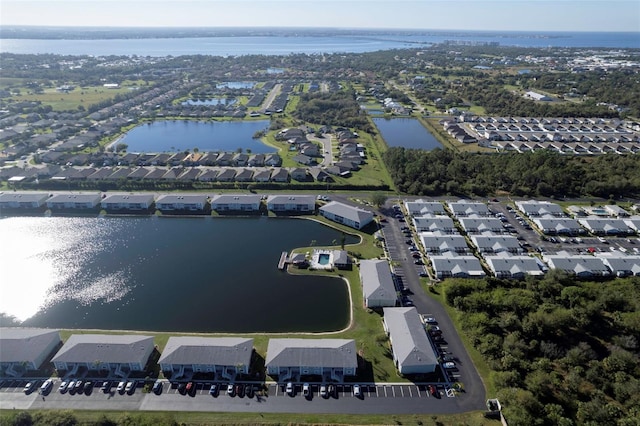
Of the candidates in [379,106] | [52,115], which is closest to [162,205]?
[52,115]

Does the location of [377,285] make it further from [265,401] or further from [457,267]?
[265,401]

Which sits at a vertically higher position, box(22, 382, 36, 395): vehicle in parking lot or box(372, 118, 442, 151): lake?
box(372, 118, 442, 151): lake

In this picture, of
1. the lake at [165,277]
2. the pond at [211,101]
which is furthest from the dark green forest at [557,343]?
the pond at [211,101]

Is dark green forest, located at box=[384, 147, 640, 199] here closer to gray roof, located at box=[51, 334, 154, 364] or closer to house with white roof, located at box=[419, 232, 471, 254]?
house with white roof, located at box=[419, 232, 471, 254]

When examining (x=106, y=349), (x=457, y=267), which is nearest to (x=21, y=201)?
(x=106, y=349)

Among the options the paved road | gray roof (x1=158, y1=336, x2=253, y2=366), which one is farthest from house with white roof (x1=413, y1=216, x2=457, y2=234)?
gray roof (x1=158, y1=336, x2=253, y2=366)

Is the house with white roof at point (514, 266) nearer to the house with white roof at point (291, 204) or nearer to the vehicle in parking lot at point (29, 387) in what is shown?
the house with white roof at point (291, 204)

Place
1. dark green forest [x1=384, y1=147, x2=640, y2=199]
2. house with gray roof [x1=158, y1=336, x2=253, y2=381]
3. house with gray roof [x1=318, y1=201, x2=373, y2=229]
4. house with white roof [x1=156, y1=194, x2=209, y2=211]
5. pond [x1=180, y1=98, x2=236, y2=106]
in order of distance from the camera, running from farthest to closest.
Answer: pond [x1=180, y1=98, x2=236, y2=106], dark green forest [x1=384, y1=147, x2=640, y2=199], house with white roof [x1=156, y1=194, x2=209, y2=211], house with gray roof [x1=318, y1=201, x2=373, y2=229], house with gray roof [x1=158, y1=336, x2=253, y2=381]
